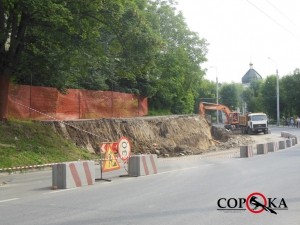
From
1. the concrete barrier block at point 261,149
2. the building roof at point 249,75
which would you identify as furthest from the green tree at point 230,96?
the concrete barrier block at point 261,149

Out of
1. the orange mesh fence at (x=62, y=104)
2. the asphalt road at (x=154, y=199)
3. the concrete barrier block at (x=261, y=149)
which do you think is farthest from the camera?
the concrete barrier block at (x=261, y=149)

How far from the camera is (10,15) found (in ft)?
70.5

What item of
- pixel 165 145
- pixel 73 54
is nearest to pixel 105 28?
pixel 73 54

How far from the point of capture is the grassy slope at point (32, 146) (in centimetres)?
1994

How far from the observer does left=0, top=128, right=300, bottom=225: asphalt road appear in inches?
343

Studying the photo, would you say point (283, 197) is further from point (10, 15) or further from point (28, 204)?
point (10, 15)

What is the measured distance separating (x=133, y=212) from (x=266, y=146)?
21.5 meters

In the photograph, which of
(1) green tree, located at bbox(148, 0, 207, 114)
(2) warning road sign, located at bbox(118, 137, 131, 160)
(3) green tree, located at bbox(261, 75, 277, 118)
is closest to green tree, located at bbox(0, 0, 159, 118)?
(2) warning road sign, located at bbox(118, 137, 131, 160)

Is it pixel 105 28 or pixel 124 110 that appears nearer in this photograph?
pixel 105 28

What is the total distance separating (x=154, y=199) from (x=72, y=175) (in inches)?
151

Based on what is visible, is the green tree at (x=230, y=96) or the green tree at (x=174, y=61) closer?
the green tree at (x=174, y=61)

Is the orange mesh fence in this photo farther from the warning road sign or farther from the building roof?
the building roof

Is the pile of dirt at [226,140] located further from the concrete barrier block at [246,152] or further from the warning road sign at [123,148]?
the warning road sign at [123,148]

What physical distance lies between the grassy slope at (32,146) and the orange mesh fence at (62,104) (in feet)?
5.86
